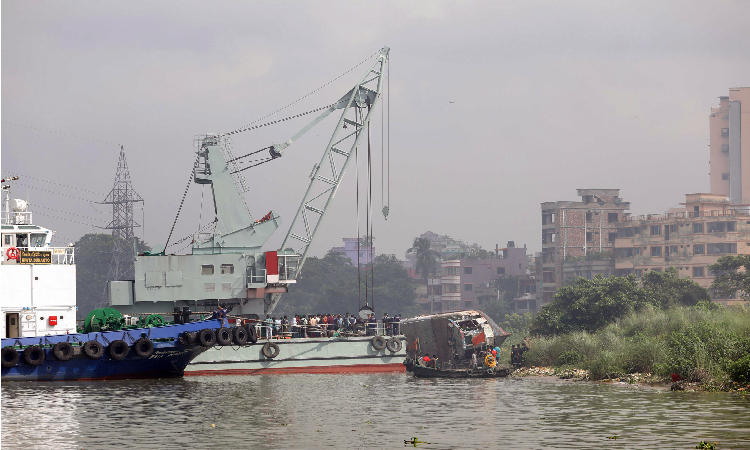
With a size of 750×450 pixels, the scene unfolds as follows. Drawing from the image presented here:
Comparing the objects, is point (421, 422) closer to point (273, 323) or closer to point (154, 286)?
point (273, 323)

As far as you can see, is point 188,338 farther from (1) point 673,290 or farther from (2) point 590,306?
(1) point 673,290

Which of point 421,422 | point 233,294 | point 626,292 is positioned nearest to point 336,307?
point 626,292

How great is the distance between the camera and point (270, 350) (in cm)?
3697

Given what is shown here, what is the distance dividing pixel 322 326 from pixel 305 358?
1.67m

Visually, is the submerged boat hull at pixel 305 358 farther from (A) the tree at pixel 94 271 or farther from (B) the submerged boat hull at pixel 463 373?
(A) the tree at pixel 94 271

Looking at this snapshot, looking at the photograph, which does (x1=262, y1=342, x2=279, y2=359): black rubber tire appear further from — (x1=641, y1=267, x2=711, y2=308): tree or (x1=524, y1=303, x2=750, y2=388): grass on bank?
(x1=641, y1=267, x2=711, y2=308): tree

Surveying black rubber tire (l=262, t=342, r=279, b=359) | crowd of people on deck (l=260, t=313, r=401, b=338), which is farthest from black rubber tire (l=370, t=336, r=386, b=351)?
black rubber tire (l=262, t=342, r=279, b=359)

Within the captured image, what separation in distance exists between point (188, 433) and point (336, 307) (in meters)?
99.4

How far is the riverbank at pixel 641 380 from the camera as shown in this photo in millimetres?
25516

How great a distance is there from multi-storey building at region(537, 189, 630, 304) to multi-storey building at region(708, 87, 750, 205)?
587 inches

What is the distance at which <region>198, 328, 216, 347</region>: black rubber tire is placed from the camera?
3310cm

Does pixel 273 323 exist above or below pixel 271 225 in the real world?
below

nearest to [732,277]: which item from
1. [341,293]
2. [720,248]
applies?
[720,248]

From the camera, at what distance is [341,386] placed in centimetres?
3134
